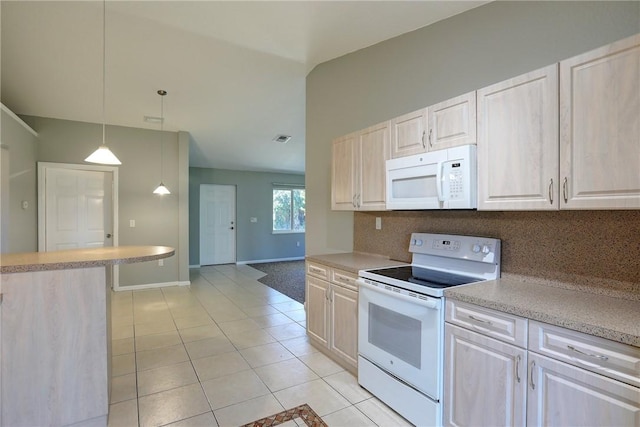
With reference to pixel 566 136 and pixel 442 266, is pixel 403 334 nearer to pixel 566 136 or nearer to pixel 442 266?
pixel 442 266

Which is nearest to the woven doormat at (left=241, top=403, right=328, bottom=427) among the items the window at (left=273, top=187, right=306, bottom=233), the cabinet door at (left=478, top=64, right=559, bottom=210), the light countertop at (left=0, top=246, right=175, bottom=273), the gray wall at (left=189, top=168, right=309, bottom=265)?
the light countertop at (left=0, top=246, right=175, bottom=273)

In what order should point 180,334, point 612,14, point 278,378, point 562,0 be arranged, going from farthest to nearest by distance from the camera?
point 180,334, point 278,378, point 562,0, point 612,14

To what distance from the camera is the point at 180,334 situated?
336 cm

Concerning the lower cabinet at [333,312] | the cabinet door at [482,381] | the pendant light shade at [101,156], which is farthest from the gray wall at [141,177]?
the cabinet door at [482,381]

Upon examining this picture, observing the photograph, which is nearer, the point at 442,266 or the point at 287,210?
the point at 442,266

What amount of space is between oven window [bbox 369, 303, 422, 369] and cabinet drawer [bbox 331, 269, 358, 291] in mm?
260

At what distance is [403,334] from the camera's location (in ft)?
6.37

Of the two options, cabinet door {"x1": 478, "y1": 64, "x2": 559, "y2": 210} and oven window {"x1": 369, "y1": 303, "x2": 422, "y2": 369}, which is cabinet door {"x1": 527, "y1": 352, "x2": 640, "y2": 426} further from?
cabinet door {"x1": 478, "y1": 64, "x2": 559, "y2": 210}

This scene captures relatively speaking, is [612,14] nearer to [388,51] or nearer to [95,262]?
[388,51]

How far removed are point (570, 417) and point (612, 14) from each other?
76.3 inches

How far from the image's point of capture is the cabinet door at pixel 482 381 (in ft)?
4.59

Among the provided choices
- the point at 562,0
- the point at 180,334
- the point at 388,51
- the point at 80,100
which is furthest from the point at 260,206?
the point at 562,0

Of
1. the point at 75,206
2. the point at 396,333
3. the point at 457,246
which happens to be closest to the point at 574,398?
the point at 396,333

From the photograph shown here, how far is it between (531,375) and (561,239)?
0.79 meters
